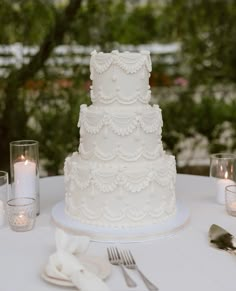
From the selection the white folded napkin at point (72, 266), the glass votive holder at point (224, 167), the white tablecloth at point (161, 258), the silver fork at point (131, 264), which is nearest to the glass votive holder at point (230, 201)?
the white tablecloth at point (161, 258)

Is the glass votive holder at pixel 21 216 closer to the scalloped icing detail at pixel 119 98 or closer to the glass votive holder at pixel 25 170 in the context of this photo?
the glass votive holder at pixel 25 170

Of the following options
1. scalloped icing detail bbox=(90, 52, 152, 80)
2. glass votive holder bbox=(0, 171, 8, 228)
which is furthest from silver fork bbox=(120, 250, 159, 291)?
scalloped icing detail bbox=(90, 52, 152, 80)

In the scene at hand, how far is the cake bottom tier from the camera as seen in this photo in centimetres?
161

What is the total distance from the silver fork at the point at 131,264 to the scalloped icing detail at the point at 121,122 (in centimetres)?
42

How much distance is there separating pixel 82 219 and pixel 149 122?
0.39 metres

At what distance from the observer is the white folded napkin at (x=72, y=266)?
116 centimetres

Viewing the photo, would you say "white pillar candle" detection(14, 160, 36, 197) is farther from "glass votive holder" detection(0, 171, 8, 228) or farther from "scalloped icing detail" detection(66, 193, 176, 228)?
"scalloped icing detail" detection(66, 193, 176, 228)

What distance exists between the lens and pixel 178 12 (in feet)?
12.7

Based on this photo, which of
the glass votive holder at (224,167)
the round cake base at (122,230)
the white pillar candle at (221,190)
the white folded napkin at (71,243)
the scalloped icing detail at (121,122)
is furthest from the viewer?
the glass votive holder at (224,167)

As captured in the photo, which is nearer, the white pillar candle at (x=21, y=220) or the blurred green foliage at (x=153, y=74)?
the white pillar candle at (x=21, y=220)

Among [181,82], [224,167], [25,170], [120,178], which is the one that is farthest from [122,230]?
[181,82]

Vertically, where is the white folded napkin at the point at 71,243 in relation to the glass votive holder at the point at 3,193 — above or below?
below

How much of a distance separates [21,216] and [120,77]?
1.84ft

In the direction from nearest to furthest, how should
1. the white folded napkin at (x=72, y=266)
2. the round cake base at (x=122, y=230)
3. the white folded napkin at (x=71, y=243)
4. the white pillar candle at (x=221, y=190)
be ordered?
the white folded napkin at (x=72, y=266)
the white folded napkin at (x=71, y=243)
the round cake base at (x=122, y=230)
the white pillar candle at (x=221, y=190)
